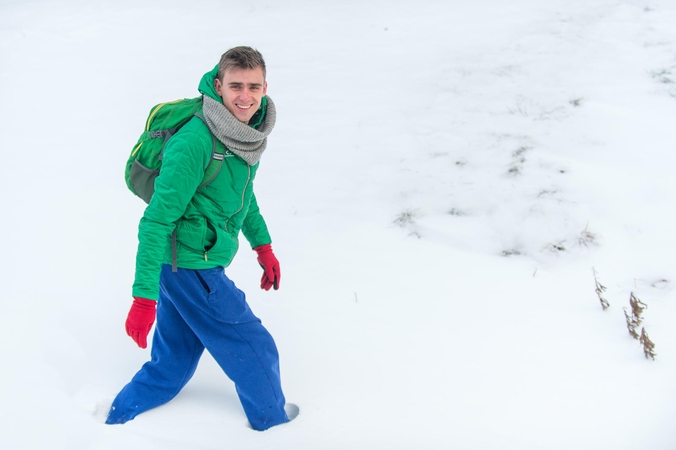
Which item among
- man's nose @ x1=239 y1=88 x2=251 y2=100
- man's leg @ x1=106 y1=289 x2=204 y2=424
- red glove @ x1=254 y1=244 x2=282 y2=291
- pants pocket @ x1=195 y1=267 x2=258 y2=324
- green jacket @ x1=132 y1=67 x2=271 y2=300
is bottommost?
man's leg @ x1=106 y1=289 x2=204 y2=424

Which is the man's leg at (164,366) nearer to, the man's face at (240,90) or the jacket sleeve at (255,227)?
the jacket sleeve at (255,227)

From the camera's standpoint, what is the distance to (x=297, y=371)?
3.50 meters

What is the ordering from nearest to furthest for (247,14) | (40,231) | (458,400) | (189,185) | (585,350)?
(189,185) < (458,400) < (585,350) < (40,231) < (247,14)

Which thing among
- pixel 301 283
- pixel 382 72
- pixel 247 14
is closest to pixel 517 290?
pixel 301 283

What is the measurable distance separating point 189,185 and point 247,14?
6108mm

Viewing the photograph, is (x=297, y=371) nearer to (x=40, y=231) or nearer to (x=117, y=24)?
(x=40, y=231)

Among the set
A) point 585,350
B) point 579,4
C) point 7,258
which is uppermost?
point 579,4

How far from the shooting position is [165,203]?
8.32ft

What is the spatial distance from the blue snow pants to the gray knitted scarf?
0.58m

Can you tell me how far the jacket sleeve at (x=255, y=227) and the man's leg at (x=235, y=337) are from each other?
1.64 ft

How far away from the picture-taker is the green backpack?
2668 millimetres

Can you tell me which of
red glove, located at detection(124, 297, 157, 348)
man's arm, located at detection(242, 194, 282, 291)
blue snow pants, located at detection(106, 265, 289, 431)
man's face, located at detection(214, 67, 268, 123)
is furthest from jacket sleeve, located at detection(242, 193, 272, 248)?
red glove, located at detection(124, 297, 157, 348)

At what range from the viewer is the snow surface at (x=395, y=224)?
307 cm

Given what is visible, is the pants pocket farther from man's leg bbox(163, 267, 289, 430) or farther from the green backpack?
the green backpack
